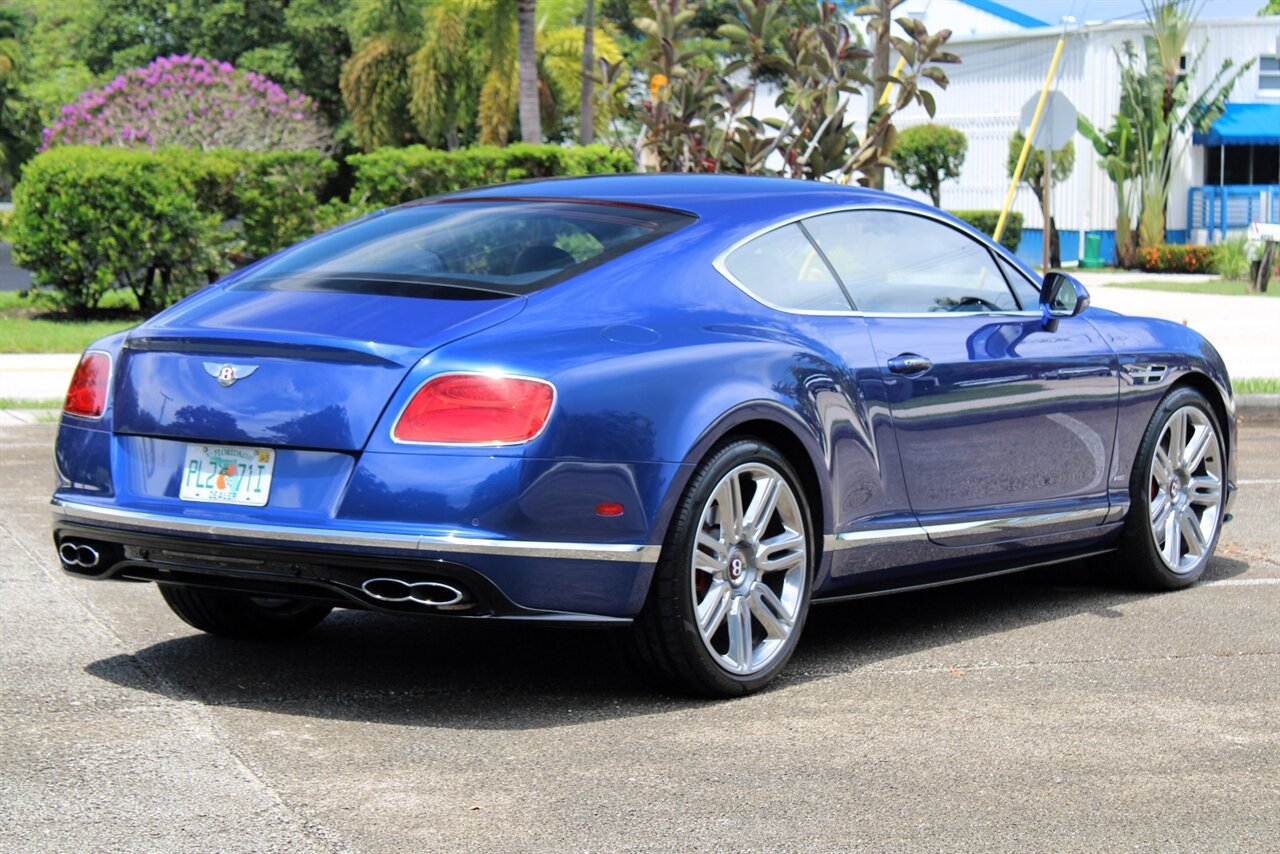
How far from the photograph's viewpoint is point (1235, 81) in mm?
41781

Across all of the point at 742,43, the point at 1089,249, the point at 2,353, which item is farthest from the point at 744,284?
the point at 1089,249

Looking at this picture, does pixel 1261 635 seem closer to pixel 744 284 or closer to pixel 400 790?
pixel 744 284

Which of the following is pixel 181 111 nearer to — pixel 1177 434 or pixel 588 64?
pixel 588 64

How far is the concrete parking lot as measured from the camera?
13.6 feet

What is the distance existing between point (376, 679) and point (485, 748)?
2.74 ft

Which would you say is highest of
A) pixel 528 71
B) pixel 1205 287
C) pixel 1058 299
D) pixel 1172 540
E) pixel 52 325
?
pixel 528 71

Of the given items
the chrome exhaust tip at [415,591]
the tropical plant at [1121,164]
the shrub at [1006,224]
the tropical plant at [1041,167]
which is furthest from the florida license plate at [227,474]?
the tropical plant at [1121,164]

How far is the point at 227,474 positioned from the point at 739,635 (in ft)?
4.88

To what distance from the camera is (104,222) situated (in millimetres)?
19672

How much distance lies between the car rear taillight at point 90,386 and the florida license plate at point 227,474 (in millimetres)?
420

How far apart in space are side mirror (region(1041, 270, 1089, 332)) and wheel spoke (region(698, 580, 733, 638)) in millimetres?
1971

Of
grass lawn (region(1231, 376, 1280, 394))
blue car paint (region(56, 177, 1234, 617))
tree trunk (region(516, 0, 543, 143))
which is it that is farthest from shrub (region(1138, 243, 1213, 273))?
blue car paint (region(56, 177, 1234, 617))

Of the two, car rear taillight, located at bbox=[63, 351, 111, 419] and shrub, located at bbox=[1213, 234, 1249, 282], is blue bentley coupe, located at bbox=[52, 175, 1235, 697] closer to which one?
car rear taillight, located at bbox=[63, 351, 111, 419]

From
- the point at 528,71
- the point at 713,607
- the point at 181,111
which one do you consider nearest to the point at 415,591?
the point at 713,607
